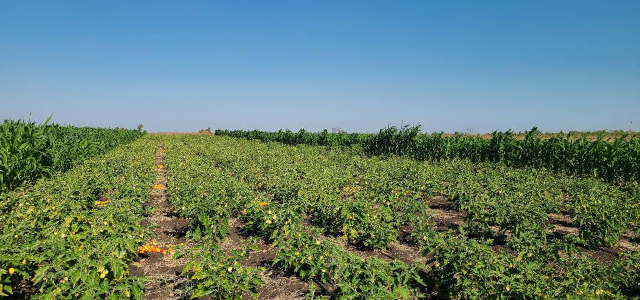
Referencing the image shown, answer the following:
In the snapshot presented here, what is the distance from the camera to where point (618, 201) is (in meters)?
8.55

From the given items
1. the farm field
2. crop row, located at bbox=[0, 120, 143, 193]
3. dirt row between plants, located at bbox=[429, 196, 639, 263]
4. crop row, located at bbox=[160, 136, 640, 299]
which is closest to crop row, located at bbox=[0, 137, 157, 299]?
the farm field

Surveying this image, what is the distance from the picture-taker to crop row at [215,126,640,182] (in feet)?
50.6

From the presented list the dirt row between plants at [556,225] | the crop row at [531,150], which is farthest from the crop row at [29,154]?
the crop row at [531,150]

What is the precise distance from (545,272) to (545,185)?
8.26 meters

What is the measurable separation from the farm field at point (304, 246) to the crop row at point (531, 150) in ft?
22.9

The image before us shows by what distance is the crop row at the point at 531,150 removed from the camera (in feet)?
50.6

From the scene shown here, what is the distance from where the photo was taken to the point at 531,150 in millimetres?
19125

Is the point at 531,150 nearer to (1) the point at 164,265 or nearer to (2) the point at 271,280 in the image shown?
(2) the point at 271,280

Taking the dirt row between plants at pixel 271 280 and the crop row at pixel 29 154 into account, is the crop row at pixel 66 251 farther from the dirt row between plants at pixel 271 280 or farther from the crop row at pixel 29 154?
the crop row at pixel 29 154

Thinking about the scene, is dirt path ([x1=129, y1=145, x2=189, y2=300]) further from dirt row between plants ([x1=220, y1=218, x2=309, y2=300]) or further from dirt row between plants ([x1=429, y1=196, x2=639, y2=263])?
dirt row between plants ([x1=429, y1=196, x2=639, y2=263])

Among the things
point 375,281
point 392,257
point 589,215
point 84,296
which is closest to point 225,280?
point 84,296

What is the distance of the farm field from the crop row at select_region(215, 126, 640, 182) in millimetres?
6977

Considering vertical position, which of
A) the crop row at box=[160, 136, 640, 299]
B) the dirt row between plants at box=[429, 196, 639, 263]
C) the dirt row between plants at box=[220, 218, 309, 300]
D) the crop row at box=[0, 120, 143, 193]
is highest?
the crop row at box=[0, 120, 143, 193]

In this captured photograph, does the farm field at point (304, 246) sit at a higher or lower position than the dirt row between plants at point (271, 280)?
higher
